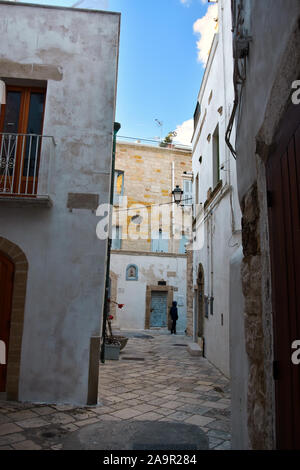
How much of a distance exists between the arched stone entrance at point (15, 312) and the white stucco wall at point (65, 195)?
0.07 meters

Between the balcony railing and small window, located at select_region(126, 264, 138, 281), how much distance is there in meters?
11.8

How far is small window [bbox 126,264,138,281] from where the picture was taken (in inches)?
668

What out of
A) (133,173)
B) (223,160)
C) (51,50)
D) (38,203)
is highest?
(133,173)

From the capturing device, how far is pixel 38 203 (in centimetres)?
508

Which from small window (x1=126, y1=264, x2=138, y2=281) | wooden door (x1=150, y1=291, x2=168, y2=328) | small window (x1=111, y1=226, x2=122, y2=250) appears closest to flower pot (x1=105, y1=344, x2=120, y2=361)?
small window (x1=126, y1=264, x2=138, y2=281)

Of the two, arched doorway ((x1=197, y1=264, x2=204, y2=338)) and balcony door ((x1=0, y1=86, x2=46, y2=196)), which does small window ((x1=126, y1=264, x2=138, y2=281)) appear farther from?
balcony door ((x1=0, y1=86, x2=46, y2=196))

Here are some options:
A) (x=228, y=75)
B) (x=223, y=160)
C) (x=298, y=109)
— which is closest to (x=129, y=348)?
(x=223, y=160)

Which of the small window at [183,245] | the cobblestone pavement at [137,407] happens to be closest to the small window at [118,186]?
the small window at [183,245]

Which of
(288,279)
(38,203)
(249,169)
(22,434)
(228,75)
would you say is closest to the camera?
(288,279)

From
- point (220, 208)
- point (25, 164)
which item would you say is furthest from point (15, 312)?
point (220, 208)

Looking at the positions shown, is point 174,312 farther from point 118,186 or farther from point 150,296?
point 118,186

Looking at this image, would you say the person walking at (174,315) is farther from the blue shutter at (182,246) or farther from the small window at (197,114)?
the small window at (197,114)
